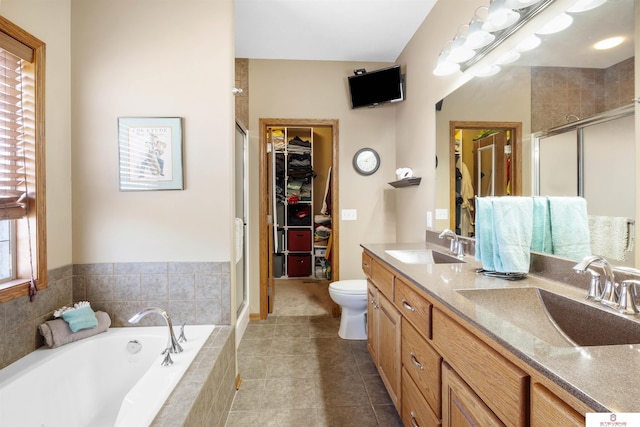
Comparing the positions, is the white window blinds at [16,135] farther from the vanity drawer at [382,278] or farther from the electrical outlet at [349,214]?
the electrical outlet at [349,214]

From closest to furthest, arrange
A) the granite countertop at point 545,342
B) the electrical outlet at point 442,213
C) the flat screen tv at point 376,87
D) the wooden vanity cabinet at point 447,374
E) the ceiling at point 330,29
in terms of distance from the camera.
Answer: the granite countertop at point 545,342
the wooden vanity cabinet at point 447,374
the electrical outlet at point 442,213
the ceiling at point 330,29
the flat screen tv at point 376,87

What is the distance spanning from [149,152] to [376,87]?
213cm

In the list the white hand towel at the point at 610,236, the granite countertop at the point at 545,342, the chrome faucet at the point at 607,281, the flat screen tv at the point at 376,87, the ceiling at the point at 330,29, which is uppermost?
the ceiling at the point at 330,29

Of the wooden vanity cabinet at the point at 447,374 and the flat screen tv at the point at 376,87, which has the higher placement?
the flat screen tv at the point at 376,87

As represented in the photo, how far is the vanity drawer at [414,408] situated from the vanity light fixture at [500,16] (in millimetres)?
1730

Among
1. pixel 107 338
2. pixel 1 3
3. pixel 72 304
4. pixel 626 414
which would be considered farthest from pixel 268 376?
pixel 1 3

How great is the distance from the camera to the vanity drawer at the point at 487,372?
0.67 metres

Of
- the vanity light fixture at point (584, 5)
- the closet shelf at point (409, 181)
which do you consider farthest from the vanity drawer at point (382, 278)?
the vanity light fixture at point (584, 5)

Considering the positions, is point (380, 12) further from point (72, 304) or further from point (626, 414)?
point (72, 304)

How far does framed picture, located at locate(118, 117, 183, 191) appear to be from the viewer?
1.78 m

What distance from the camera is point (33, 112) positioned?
4.83 ft

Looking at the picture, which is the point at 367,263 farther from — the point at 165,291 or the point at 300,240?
the point at 300,240

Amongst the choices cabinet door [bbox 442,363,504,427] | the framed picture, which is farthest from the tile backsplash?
cabinet door [bbox 442,363,504,427]

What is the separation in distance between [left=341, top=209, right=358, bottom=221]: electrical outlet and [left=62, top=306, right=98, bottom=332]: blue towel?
216 cm
